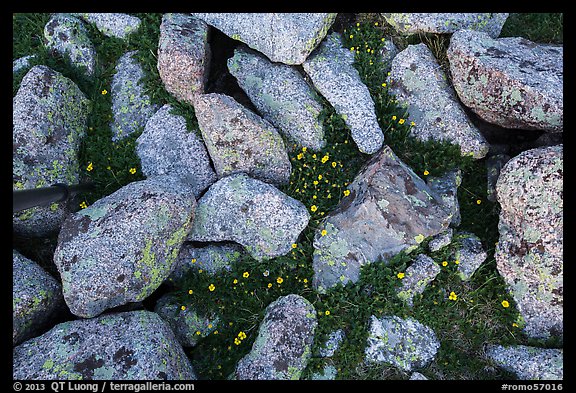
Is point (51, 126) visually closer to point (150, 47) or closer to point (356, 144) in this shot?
point (150, 47)

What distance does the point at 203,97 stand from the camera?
26.6 feet

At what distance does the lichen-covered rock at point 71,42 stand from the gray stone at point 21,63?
46 centimetres

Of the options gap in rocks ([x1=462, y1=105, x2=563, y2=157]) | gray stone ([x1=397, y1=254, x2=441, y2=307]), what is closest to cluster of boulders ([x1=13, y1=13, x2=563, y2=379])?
gray stone ([x1=397, y1=254, x2=441, y2=307])

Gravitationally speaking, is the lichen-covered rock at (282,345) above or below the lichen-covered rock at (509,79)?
below

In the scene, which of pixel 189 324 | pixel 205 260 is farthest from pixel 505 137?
pixel 189 324

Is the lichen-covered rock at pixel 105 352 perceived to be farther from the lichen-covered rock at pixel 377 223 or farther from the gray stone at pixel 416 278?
the gray stone at pixel 416 278

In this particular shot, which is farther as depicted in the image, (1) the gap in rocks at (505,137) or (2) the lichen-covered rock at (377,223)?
(1) the gap in rocks at (505,137)

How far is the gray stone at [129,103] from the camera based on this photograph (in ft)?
29.3

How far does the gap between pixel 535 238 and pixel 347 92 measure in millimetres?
4010

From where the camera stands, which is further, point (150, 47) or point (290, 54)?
point (150, 47)

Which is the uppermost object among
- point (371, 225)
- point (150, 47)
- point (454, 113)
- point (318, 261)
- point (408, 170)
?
point (150, 47)

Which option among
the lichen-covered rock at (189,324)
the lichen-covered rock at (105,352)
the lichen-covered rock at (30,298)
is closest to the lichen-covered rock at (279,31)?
the lichen-covered rock at (189,324)

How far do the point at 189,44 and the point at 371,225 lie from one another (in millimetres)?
4585
